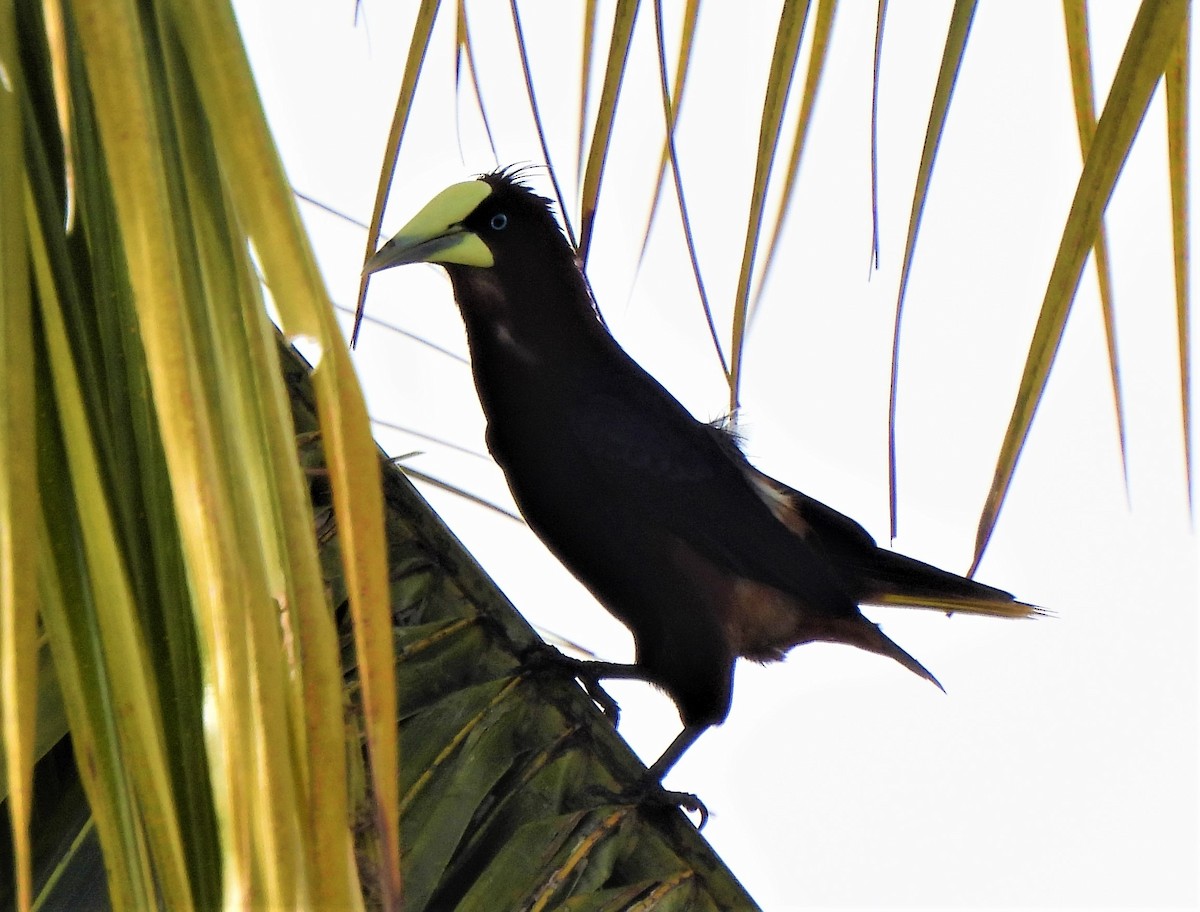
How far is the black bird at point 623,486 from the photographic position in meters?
2.17

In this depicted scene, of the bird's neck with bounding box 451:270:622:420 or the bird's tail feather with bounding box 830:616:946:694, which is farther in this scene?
the bird's tail feather with bounding box 830:616:946:694

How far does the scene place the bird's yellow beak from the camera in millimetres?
2154

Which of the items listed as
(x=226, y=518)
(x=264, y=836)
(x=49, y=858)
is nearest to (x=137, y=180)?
(x=226, y=518)

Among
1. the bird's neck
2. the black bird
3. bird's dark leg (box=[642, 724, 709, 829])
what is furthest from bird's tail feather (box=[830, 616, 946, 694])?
the bird's neck

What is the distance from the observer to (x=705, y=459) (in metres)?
2.34

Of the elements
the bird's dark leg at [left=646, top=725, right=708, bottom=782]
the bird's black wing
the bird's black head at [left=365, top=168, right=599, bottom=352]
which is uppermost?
the bird's black head at [left=365, top=168, right=599, bottom=352]

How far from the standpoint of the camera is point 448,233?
2225 millimetres

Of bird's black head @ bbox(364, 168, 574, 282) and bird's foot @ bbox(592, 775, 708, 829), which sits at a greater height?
bird's black head @ bbox(364, 168, 574, 282)

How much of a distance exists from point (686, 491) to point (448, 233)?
58cm

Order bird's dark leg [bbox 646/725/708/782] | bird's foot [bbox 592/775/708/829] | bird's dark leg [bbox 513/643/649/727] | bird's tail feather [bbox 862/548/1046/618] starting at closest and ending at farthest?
bird's foot [bbox 592/775/708/829] → bird's dark leg [bbox 513/643/649/727] → bird's dark leg [bbox 646/725/708/782] → bird's tail feather [bbox 862/548/1046/618]

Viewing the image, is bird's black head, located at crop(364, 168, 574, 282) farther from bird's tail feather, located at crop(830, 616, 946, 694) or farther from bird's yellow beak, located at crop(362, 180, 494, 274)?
bird's tail feather, located at crop(830, 616, 946, 694)

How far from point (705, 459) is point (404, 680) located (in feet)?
3.76

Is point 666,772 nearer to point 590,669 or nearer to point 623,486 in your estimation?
point 590,669

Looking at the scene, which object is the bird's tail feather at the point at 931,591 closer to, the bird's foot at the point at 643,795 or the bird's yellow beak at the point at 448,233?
the bird's yellow beak at the point at 448,233
